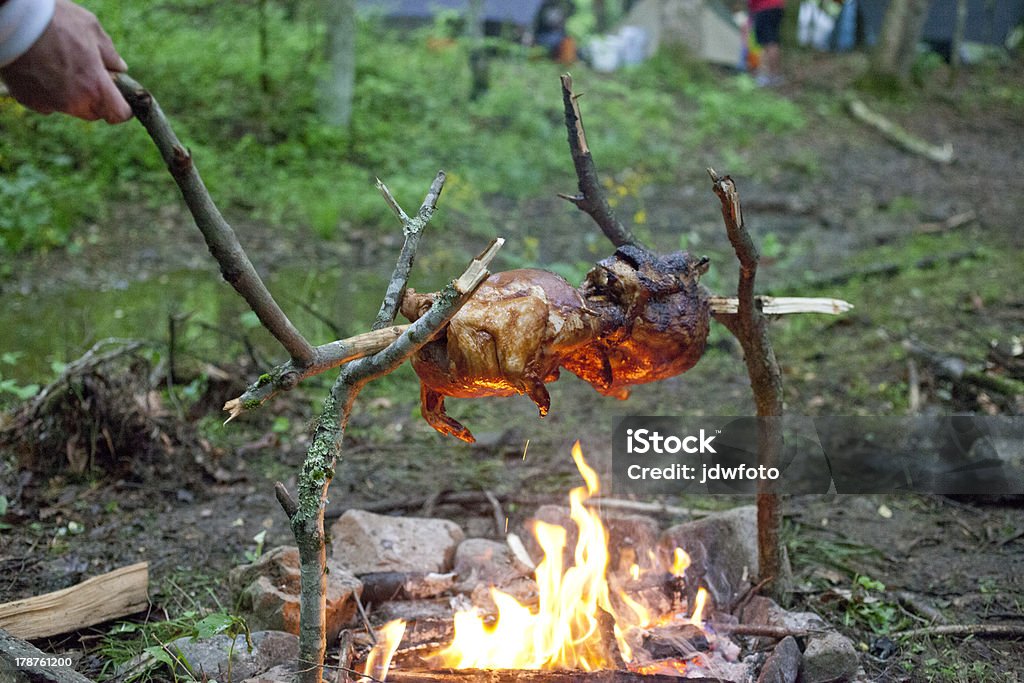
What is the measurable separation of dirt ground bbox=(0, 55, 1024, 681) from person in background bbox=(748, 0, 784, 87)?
585 centimetres

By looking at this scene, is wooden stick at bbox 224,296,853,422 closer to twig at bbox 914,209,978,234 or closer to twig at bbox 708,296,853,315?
twig at bbox 708,296,853,315

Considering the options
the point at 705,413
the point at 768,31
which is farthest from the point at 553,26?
the point at 705,413

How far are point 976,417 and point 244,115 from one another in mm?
9154

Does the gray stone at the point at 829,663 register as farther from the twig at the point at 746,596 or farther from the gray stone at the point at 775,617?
the twig at the point at 746,596

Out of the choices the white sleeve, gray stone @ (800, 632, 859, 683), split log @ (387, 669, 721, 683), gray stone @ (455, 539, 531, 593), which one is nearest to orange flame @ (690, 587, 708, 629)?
gray stone @ (800, 632, 859, 683)

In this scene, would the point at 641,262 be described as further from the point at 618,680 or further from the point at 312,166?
the point at 312,166

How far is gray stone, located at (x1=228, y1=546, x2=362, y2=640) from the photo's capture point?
3.46 metres

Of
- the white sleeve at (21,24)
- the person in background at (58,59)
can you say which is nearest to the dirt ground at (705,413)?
the person in background at (58,59)

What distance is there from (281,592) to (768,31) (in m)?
15.7

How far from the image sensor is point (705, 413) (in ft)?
20.1

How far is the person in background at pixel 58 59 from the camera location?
7.44ft

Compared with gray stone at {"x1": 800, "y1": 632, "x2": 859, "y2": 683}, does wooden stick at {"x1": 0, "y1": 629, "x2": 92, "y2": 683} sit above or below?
above

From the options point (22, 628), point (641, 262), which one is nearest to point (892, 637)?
point (641, 262)

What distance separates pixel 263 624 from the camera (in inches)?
138
